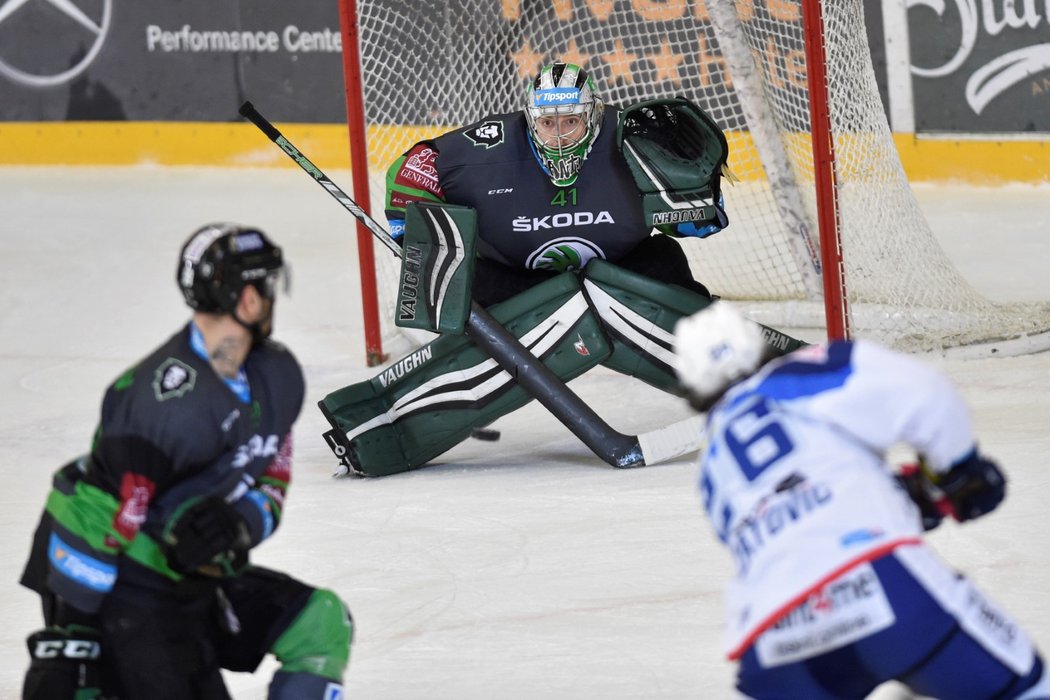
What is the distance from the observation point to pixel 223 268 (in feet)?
7.32

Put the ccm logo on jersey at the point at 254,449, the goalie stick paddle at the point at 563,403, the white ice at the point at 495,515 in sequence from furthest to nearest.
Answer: the goalie stick paddle at the point at 563,403 → the white ice at the point at 495,515 → the ccm logo on jersey at the point at 254,449

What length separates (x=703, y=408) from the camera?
2.08 metres

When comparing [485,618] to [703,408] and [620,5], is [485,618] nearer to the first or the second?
[703,408]

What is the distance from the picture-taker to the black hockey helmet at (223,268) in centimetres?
223

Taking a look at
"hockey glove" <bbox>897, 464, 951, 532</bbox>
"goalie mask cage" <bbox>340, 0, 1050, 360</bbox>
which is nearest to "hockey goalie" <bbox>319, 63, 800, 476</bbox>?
"goalie mask cage" <bbox>340, 0, 1050, 360</bbox>

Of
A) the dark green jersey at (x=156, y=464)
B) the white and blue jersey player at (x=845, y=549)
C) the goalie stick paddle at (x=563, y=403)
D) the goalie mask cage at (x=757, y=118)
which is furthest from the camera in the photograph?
the goalie mask cage at (x=757, y=118)

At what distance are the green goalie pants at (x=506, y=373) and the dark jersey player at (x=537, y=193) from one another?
0.11m

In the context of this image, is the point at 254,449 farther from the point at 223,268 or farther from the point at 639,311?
the point at 639,311

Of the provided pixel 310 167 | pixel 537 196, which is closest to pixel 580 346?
pixel 537 196

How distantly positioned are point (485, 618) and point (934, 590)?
1483 mm

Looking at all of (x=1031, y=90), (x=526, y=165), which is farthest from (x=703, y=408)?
(x=1031, y=90)

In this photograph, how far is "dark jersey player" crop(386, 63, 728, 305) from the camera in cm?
435

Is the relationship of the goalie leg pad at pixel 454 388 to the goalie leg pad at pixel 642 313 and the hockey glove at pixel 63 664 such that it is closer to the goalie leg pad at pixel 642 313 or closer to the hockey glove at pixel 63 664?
the goalie leg pad at pixel 642 313

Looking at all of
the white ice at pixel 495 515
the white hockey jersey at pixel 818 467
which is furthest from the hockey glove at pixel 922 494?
the white ice at pixel 495 515
